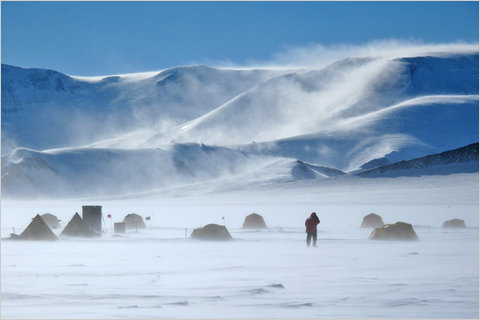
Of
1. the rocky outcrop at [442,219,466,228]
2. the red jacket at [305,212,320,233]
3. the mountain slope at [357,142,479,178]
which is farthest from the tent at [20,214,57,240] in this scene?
the mountain slope at [357,142,479,178]

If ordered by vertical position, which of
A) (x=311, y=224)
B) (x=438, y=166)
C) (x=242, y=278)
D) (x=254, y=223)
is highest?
(x=438, y=166)

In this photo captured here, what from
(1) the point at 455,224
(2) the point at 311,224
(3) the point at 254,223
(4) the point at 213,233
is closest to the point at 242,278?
(2) the point at 311,224

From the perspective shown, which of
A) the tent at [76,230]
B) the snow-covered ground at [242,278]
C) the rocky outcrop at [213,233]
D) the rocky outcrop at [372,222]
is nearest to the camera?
the snow-covered ground at [242,278]

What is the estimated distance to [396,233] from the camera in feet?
104

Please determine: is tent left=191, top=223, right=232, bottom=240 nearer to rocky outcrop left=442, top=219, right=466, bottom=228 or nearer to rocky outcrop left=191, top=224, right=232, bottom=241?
rocky outcrop left=191, top=224, right=232, bottom=241

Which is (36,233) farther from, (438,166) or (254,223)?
(438,166)

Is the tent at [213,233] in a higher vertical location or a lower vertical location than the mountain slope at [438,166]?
lower

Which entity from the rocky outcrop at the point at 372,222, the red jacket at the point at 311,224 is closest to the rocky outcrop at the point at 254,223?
the rocky outcrop at the point at 372,222

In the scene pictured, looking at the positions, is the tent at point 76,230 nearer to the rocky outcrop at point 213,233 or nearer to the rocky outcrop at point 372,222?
the rocky outcrop at point 213,233

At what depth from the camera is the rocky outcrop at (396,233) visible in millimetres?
31406

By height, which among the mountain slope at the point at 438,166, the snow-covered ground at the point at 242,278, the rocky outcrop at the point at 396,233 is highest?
the mountain slope at the point at 438,166

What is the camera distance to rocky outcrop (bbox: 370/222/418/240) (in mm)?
31406

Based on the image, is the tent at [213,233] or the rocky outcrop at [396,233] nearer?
the rocky outcrop at [396,233]

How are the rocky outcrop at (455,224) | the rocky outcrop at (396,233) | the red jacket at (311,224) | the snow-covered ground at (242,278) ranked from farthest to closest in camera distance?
1. the rocky outcrop at (455,224)
2. the rocky outcrop at (396,233)
3. the red jacket at (311,224)
4. the snow-covered ground at (242,278)
